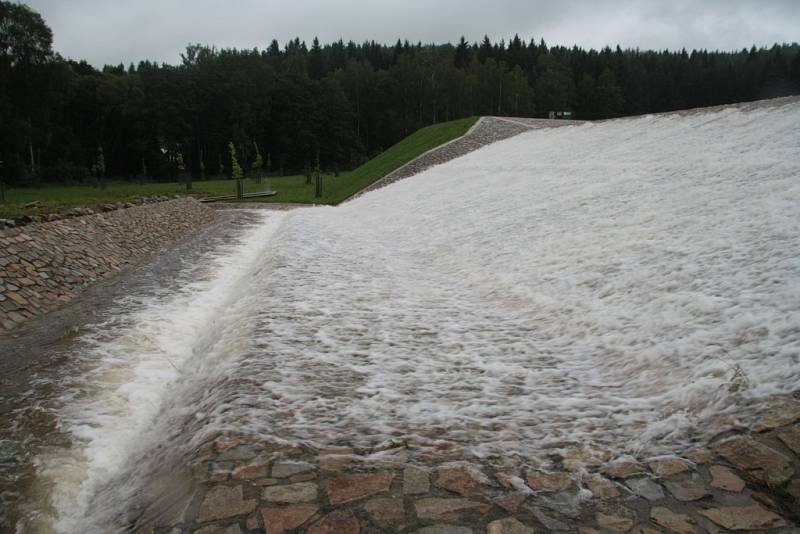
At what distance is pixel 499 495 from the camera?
135 inches

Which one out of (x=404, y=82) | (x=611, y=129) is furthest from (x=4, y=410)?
(x=404, y=82)

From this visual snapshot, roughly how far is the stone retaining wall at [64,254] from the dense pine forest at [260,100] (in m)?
39.1

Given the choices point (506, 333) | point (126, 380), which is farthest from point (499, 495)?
→ point (126, 380)

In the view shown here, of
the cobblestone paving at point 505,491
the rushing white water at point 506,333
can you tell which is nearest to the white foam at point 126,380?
the rushing white water at point 506,333

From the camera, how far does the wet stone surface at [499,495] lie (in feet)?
10.2

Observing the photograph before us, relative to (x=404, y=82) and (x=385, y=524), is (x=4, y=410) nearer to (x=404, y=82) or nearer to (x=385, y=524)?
(x=385, y=524)

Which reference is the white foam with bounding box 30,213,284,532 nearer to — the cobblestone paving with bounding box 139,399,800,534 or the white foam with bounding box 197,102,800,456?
the white foam with bounding box 197,102,800,456

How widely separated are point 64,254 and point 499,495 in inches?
468

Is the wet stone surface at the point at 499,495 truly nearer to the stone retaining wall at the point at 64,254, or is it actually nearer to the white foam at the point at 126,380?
the white foam at the point at 126,380

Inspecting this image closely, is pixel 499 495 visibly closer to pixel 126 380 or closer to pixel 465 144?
pixel 126 380

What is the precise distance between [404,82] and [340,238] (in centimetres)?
7141

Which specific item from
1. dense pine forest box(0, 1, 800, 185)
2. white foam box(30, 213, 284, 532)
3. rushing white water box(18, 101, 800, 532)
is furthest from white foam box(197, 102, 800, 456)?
dense pine forest box(0, 1, 800, 185)

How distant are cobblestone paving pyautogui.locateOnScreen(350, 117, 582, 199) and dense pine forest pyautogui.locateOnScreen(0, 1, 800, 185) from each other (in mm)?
26542

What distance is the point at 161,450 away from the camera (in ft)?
14.8
